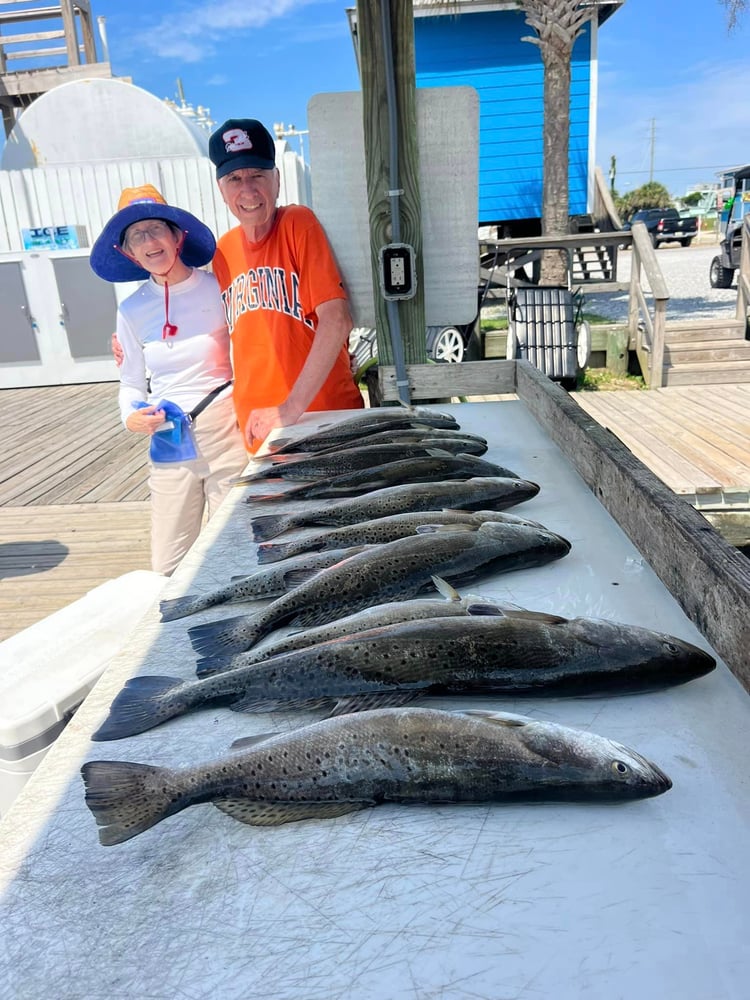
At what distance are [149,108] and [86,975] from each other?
607 inches

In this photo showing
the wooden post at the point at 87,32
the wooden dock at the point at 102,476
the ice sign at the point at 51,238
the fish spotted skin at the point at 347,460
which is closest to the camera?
the fish spotted skin at the point at 347,460

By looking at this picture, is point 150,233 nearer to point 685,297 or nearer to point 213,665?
point 213,665

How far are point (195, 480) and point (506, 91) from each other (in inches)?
586

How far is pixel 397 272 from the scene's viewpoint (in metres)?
4.29

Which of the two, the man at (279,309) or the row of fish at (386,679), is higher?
the man at (279,309)

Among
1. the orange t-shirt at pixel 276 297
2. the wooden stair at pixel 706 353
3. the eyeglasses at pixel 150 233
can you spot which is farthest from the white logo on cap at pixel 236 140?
the wooden stair at pixel 706 353

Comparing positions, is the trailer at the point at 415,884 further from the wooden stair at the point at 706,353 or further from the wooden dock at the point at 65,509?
the wooden stair at the point at 706,353

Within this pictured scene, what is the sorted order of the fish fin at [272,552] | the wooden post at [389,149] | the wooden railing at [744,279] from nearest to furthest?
the fish fin at [272,552], the wooden post at [389,149], the wooden railing at [744,279]

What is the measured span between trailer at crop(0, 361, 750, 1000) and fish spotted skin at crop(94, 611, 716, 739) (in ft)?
0.13

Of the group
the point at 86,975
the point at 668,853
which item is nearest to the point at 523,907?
the point at 668,853

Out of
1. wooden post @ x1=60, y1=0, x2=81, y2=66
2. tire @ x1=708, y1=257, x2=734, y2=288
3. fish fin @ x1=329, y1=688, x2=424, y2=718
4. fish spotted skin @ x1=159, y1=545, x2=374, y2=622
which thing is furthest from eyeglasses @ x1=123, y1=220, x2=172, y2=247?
tire @ x1=708, y1=257, x2=734, y2=288

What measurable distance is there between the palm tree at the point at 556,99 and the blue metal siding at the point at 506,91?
1474 mm

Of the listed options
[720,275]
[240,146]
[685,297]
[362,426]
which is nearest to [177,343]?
[240,146]

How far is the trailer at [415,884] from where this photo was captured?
3.17ft
